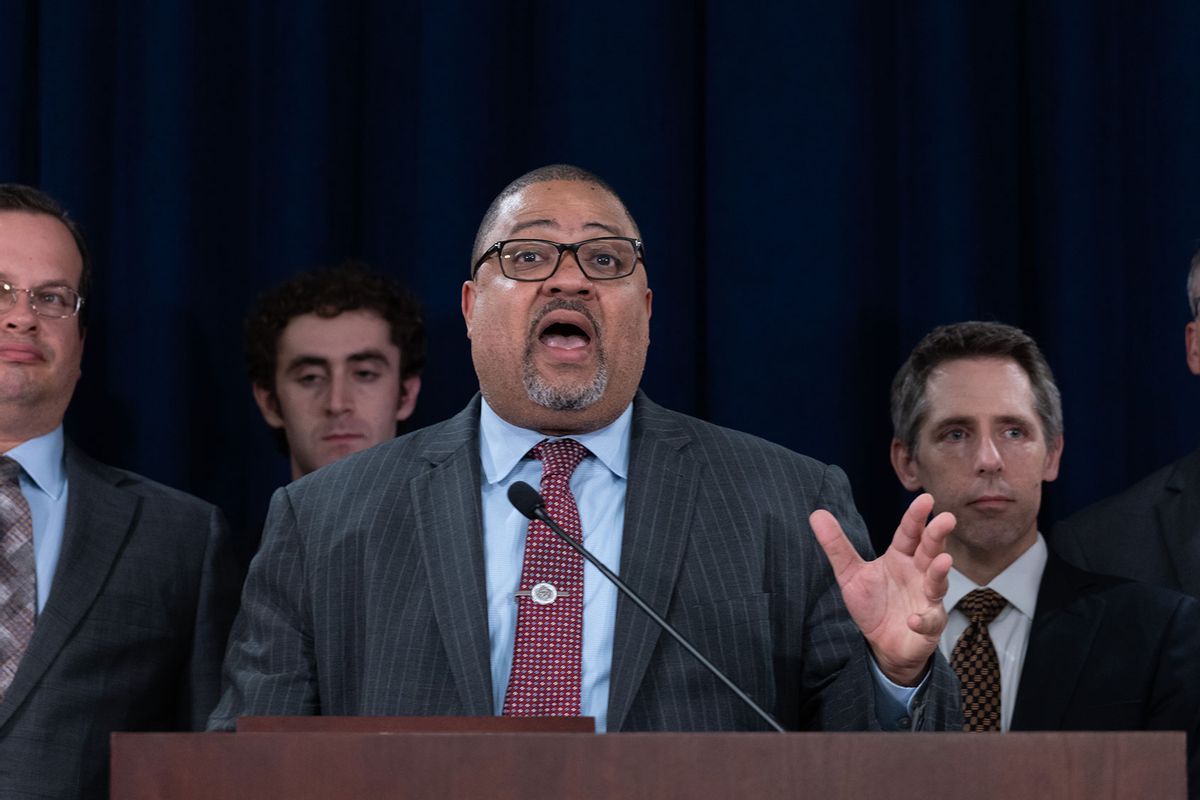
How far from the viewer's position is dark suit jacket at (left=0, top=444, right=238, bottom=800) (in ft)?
6.72

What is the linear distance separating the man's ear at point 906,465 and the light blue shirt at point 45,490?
1.33 metres

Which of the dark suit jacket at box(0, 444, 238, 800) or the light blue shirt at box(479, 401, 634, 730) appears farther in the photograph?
the dark suit jacket at box(0, 444, 238, 800)

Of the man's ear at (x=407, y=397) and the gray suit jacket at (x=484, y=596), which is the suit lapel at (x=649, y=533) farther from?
the man's ear at (x=407, y=397)

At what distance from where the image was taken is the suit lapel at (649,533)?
67.2 inches

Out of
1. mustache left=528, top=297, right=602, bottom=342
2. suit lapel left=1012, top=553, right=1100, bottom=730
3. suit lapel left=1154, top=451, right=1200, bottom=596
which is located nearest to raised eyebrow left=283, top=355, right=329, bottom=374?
mustache left=528, top=297, right=602, bottom=342

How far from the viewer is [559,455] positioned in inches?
75.4

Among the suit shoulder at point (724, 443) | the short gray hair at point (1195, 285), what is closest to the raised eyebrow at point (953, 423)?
the short gray hair at point (1195, 285)

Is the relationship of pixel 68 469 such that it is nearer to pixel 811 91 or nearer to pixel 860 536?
pixel 860 536

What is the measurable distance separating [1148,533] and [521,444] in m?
1.15

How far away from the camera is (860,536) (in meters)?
1.86

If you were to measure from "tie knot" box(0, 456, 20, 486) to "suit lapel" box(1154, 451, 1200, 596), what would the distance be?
1.77m

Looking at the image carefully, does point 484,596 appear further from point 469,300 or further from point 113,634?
point 113,634

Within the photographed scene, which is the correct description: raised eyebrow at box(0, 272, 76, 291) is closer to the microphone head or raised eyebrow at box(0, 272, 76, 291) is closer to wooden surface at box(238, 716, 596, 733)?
the microphone head

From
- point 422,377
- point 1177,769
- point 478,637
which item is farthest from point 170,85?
point 1177,769
